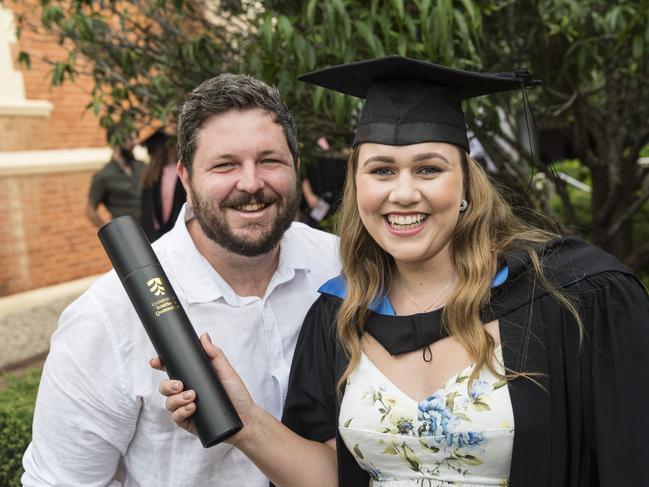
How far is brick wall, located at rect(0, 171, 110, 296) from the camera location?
7.21 m

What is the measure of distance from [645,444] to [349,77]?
1262 millimetres

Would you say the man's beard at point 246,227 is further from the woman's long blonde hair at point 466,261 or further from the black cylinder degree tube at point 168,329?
the black cylinder degree tube at point 168,329

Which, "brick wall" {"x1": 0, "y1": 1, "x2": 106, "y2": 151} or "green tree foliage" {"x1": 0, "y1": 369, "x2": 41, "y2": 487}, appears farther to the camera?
"brick wall" {"x1": 0, "y1": 1, "x2": 106, "y2": 151}

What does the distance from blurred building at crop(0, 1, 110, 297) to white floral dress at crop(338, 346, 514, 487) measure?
5.61 meters

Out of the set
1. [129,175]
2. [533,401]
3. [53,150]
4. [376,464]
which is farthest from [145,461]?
[53,150]

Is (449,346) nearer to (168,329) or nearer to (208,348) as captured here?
(208,348)

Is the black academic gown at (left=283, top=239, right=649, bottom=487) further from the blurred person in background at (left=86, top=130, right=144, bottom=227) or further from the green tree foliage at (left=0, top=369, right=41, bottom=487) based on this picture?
the blurred person in background at (left=86, top=130, right=144, bottom=227)

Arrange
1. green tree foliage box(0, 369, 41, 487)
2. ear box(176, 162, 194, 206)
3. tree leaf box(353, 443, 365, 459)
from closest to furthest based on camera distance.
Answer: tree leaf box(353, 443, 365, 459)
ear box(176, 162, 194, 206)
green tree foliage box(0, 369, 41, 487)

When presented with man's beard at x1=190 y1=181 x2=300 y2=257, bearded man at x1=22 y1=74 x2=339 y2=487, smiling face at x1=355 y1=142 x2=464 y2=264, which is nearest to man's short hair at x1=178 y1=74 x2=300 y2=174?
bearded man at x1=22 y1=74 x2=339 y2=487

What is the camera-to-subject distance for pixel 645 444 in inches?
74.7

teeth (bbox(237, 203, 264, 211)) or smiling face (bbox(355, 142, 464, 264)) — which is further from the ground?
smiling face (bbox(355, 142, 464, 264))

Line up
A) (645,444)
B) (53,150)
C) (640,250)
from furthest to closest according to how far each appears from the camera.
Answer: (53,150), (640,250), (645,444)

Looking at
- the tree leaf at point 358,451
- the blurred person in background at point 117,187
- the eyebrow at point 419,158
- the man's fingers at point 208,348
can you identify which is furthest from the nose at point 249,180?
the blurred person in background at point 117,187

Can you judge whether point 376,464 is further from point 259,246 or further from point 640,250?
point 640,250
